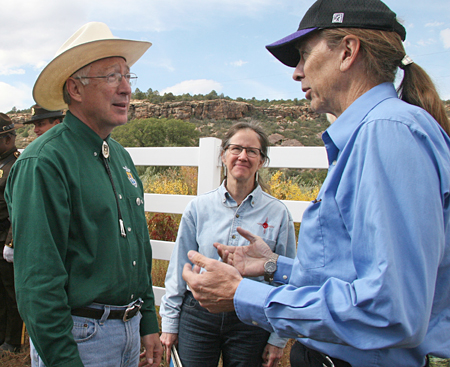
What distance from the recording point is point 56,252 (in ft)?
4.41

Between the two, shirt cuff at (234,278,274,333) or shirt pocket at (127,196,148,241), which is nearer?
shirt cuff at (234,278,274,333)

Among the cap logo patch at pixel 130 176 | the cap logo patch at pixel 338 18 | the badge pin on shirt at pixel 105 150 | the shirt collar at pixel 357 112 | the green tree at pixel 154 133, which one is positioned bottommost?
the cap logo patch at pixel 130 176

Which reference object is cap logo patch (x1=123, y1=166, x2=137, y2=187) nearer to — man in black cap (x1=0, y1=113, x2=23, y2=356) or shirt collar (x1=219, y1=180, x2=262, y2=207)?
shirt collar (x1=219, y1=180, x2=262, y2=207)

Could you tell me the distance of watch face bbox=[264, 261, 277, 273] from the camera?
1.65m

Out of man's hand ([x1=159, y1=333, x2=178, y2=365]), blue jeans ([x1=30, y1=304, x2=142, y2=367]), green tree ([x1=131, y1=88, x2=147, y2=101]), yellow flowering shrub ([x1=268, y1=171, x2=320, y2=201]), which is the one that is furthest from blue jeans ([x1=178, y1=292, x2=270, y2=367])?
green tree ([x1=131, y1=88, x2=147, y2=101])

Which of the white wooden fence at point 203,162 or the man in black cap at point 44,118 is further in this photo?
the man in black cap at point 44,118

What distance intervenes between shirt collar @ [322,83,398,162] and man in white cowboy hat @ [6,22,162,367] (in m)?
1.12

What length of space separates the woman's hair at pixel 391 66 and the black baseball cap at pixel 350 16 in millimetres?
20

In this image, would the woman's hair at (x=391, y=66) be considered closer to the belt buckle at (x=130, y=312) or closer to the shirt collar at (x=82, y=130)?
the shirt collar at (x=82, y=130)

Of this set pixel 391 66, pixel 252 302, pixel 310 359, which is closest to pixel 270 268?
pixel 310 359

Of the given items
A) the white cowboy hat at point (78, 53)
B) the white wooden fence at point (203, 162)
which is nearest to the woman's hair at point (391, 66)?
the white cowboy hat at point (78, 53)

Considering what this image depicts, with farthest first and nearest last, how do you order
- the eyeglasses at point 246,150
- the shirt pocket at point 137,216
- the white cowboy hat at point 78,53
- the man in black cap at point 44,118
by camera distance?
1. the man in black cap at point 44,118
2. the eyeglasses at point 246,150
3. the shirt pocket at point 137,216
4. the white cowboy hat at point 78,53

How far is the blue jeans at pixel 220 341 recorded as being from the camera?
212cm

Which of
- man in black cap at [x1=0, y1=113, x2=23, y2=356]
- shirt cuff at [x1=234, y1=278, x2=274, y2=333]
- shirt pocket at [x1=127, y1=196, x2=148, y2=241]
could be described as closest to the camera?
shirt cuff at [x1=234, y1=278, x2=274, y2=333]
